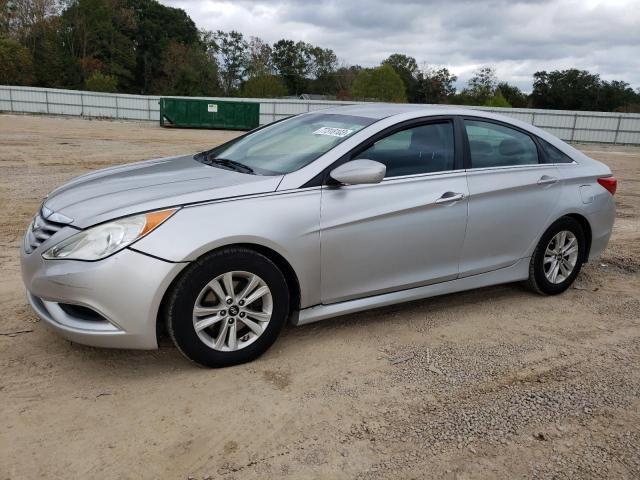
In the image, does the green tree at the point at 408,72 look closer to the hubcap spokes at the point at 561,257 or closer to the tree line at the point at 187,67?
the tree line at the point at 187,67

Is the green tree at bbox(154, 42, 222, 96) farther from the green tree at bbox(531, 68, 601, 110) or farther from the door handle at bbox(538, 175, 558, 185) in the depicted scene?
the door handle at bbox(538, 175, 558, 185)

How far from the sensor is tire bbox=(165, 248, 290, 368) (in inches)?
122

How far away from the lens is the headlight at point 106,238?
9.86ft

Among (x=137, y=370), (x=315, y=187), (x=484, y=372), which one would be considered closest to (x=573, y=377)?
(x=484, y=372)

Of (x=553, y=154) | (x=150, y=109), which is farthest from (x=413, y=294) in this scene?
(x=150, y=109)

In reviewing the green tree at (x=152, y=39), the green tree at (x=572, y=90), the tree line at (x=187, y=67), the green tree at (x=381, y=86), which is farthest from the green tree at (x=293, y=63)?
the green tree at (x=572, y=90)

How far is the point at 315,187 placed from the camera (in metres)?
3.52

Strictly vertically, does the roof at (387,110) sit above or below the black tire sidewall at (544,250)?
above

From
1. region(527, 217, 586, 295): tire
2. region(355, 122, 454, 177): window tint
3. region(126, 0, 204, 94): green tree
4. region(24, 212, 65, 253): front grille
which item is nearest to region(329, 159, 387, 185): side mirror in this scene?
region(355, 122, 454, 177): window tint

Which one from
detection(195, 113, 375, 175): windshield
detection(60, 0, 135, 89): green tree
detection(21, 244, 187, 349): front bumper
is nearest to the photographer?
detection(21, 244, 187, 349): front bumper

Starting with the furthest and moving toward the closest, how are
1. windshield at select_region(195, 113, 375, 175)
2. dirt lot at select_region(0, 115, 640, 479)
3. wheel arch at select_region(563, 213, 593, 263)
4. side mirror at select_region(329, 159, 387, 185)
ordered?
wheel arch at select_region(563, 213, 593, 263) < windshield at select_region(195, 113, 375, 175) < side mirror at select_region(329, 159, 387, 185) < dirt lot at select_region(0, 115, 640, 479)

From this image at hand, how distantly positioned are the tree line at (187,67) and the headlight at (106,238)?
2200 inches

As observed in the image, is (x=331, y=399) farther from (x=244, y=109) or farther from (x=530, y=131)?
(x=244, y=109)

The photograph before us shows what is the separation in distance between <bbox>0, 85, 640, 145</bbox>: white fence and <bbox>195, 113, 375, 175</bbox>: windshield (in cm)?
2643
